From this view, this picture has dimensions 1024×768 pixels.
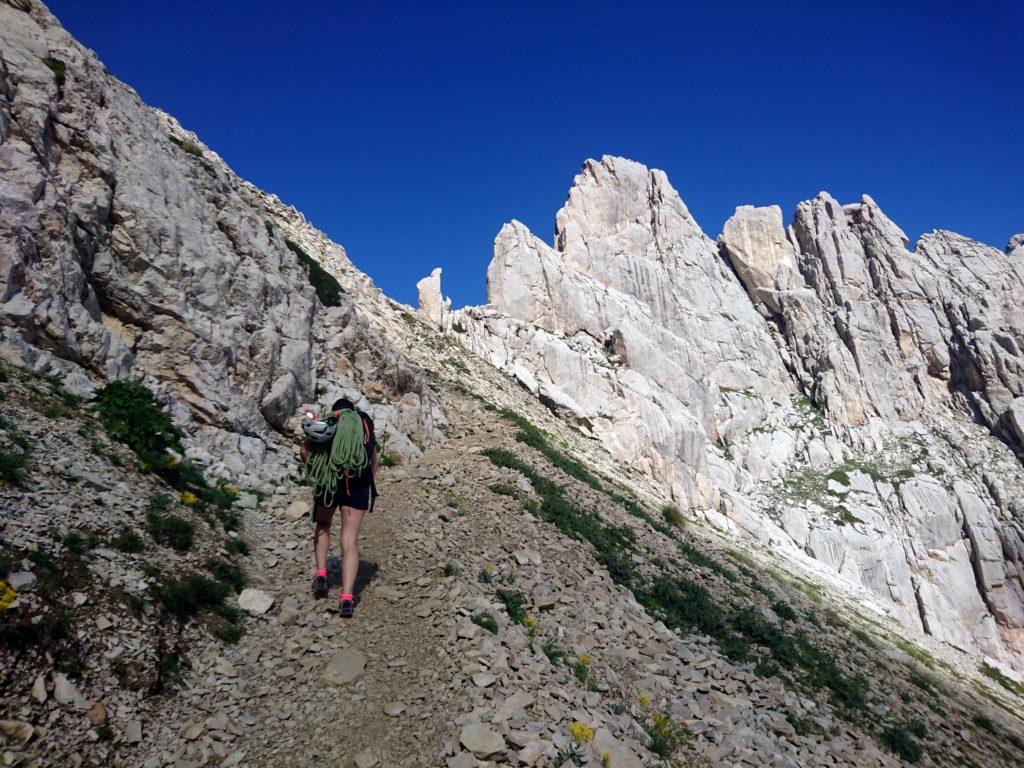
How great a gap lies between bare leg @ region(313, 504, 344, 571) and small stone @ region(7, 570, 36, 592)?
3.26 meters

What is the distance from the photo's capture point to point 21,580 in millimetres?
5070

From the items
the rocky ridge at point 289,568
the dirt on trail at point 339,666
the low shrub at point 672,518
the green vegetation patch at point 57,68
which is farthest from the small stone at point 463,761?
the low shrub at point 672,518

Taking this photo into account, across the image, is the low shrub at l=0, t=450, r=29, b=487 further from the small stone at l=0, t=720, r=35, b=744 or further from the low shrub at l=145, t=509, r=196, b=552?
the small stone at l=0, t=720, r=35, b=744

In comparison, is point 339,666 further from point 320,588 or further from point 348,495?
point 348,495

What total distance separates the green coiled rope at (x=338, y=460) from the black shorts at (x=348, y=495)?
0.11 feet

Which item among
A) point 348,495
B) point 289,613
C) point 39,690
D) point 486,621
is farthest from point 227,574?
point 486,621

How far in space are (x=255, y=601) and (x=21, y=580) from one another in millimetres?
2704

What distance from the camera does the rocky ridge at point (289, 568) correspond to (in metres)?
5.39

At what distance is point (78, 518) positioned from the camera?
21.2 feet

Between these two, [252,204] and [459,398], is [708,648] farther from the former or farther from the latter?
[252,204]

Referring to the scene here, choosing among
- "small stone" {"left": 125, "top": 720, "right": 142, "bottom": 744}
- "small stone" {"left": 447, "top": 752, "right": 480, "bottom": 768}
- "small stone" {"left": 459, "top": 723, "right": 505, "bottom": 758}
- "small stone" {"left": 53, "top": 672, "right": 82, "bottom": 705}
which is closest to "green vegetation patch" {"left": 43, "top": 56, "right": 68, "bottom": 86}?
"small stone" {"left": 53, "top": 672, "right": 82, "bottom": 705}

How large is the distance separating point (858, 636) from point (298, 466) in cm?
1950

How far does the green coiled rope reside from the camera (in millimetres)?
7863

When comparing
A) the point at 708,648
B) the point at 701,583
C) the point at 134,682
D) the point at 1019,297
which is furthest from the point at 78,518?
the point at 1019,297
